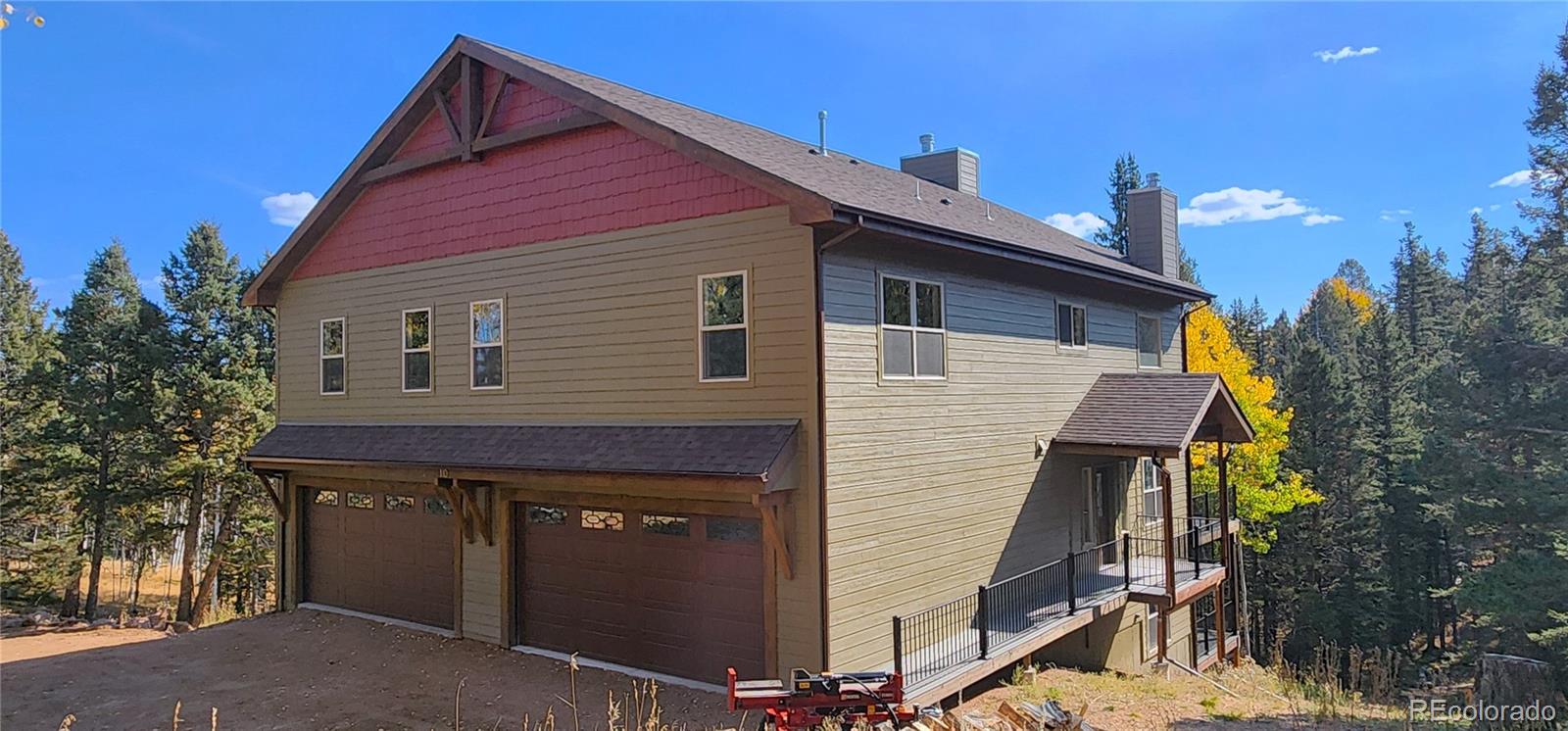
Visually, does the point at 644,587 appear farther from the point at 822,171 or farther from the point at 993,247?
the point at 993,247

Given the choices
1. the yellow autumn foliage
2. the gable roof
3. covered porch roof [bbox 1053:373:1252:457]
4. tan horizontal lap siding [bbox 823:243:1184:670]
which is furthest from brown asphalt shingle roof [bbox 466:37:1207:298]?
the yellow autumn foliage

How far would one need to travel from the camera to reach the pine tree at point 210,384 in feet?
78.5

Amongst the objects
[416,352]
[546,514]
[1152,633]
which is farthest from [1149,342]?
[416,352]

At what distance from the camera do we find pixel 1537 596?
20.1m

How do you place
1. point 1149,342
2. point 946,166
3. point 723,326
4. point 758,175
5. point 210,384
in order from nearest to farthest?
1. point 758,175
2. point 723,326
3. point 1149,342
4. point 946,166
5. point 210,384

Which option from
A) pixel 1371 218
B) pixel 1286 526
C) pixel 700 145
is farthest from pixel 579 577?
pixel 1371 218

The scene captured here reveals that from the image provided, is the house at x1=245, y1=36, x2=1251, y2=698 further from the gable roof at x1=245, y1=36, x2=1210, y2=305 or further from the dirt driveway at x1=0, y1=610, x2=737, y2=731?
the dirt driveway at x1=0, y1=610, x2=737, y2=731

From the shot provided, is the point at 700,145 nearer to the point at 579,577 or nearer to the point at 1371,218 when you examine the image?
the point at 579,577

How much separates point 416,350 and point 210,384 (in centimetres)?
1394

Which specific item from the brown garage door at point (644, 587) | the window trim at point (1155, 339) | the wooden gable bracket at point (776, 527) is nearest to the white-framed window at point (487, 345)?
the brown garage door at point (644, 587)

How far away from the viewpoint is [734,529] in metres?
10.0

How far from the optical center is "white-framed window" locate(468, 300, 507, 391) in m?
12.3

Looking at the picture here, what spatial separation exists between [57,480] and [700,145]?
994 inches

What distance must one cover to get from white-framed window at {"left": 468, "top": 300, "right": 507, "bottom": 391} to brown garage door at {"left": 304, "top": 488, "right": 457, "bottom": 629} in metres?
2.03
